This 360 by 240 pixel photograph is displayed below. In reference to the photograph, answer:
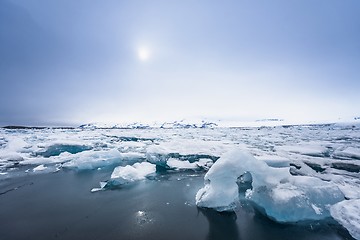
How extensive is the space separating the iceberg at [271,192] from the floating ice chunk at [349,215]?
0.11 metres

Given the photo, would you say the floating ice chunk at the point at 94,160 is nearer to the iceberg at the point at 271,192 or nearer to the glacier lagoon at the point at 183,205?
the glacier lagoon at the point at 183,205

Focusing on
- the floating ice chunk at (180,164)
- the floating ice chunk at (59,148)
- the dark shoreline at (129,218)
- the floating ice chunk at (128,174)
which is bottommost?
the dark shoreline at (129,218)

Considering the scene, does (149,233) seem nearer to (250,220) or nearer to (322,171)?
(250,220)

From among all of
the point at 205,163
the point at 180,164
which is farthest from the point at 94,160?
the point at 205,163

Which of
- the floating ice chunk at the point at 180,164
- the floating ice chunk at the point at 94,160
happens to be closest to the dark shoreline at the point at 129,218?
the floating ice chunk at the point at 94,160

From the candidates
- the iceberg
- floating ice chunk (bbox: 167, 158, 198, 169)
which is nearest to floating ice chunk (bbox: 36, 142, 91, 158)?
floating ice chunk (bbox: 167, 158, 198, 169)

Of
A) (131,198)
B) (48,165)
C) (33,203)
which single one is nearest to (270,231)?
(131,198)

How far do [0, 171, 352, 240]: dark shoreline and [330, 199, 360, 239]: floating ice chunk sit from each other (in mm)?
127

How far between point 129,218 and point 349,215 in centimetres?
392

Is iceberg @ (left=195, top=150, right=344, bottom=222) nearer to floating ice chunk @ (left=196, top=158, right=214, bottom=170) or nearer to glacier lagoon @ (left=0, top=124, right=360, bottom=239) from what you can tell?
glacier lagoon @ (left=0, top=124, right=360, bottom=239)

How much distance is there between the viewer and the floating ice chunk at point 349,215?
3.38 meters

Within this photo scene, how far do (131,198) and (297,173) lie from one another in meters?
5.04

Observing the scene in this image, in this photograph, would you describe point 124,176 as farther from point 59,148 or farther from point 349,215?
point 59,148

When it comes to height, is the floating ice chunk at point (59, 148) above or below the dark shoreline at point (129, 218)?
above
